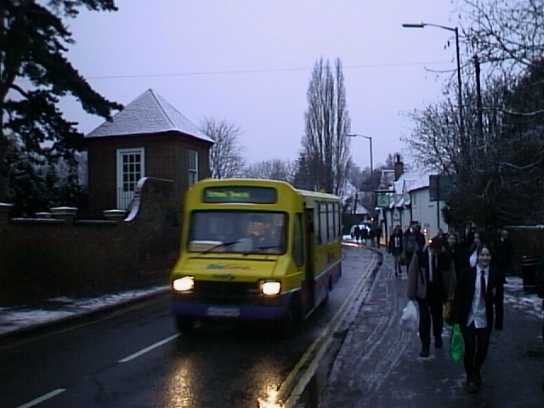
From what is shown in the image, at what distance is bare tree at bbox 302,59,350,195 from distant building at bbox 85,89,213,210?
29436mm

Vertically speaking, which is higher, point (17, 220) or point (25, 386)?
point (17, 220)

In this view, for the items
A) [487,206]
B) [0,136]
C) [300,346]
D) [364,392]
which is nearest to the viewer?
[364,392]

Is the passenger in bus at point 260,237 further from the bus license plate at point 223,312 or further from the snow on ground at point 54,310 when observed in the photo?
the snow on ground at point 54,310

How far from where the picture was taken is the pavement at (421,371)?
25.8 feet

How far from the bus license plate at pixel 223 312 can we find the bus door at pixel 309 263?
210cm

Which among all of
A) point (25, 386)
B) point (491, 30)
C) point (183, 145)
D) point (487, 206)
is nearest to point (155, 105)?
point (183, 145)

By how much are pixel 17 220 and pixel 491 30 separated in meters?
11.8

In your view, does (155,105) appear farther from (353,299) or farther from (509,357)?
(509,357)

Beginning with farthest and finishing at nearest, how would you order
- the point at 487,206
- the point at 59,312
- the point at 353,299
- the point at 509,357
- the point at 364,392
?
the point at 487,206, the point at 353,299, the point at 59,312, the point at 509,357, the point at 364,392

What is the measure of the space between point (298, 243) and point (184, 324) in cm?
249

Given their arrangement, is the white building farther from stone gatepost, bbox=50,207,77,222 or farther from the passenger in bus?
the passenger in bus

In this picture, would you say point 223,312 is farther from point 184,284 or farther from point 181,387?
point 181,387

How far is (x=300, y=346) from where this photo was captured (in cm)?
1162

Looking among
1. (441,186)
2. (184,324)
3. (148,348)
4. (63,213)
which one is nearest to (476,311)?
(148,348)
